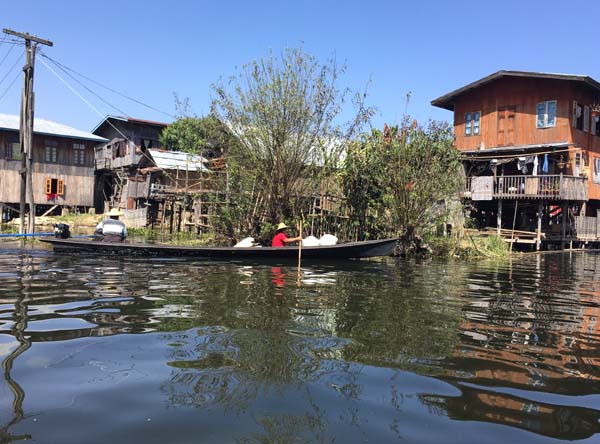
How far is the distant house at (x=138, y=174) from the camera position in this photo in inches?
1184

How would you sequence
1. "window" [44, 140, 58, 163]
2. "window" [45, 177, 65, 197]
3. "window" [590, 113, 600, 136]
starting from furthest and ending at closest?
1. "window" [44, 140, 58, 163]
2. "window" [45, 177, 65, 197]
3. "window" [590, 113, 600, 136]

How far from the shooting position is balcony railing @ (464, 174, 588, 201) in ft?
75.4

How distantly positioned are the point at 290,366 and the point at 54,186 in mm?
34894

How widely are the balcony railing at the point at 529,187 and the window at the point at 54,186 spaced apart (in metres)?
27.2

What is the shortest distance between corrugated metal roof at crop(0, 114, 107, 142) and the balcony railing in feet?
85.1

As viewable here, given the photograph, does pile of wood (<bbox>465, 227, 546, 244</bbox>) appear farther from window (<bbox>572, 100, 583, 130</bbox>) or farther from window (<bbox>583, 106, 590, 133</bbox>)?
window (<bbox>583, 106, 590, 133</bbox>)

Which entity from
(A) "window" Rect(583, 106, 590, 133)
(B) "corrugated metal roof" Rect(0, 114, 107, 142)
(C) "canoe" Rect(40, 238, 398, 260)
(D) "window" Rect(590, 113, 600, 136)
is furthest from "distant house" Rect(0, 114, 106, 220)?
(D) "window" Rect(590, 113, 600, 136)

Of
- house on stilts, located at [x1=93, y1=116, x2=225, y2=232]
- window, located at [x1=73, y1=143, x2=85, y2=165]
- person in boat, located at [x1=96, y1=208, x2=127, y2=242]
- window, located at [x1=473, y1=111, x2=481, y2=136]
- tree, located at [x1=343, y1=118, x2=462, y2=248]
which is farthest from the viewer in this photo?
window, located at [x1=73, y1=143, x2=85, y2=165]

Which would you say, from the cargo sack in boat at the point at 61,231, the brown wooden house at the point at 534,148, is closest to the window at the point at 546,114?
the brown wooden house at the point at 534,148

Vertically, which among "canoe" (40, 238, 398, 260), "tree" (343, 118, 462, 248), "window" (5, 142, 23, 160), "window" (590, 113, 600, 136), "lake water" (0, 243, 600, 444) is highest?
"window" (590, 113, 600, 136)

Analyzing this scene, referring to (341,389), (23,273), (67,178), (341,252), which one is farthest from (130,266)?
(67,178)

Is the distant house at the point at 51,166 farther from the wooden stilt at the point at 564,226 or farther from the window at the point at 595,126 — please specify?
the window at the point at 595,126

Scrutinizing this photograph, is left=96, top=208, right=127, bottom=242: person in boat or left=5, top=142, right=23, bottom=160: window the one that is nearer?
left=96, top=208, right=127, bottom=242: person in boat

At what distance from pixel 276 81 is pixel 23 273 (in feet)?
28.9
